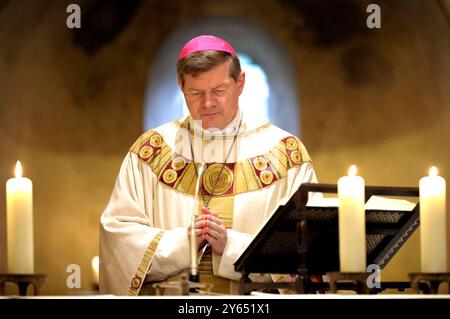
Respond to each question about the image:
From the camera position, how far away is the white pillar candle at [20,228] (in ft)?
14.9

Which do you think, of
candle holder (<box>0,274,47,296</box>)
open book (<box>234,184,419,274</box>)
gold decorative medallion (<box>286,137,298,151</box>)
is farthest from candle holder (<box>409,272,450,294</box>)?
gold decorative medallion (<box>286,137,298,151</box>)

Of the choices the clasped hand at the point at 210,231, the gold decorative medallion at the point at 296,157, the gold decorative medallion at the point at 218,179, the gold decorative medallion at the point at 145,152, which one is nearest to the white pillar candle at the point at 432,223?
the clasped hand at the point at 210,231

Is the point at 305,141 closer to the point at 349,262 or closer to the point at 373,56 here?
the point at 373,56

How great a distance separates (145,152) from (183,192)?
0.33 m

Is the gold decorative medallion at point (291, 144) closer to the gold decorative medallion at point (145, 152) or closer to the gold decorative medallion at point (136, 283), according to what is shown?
the gold decorative medallion at point (145, 152)

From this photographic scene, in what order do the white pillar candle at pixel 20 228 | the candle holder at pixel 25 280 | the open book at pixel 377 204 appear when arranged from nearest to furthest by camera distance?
the candle holder at pixel 25 280
the white pillar candle at pixel 20 228
the open book at pixel 377 204

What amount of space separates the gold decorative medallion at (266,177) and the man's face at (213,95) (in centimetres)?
40

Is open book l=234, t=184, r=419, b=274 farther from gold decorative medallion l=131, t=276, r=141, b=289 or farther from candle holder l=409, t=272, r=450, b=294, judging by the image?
gold decorative medallion l=131, t=276, r=141, b=289

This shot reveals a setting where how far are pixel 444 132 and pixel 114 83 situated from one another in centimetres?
200

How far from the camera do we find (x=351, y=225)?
4.57 m

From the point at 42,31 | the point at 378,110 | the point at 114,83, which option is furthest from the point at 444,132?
the point at 42,31

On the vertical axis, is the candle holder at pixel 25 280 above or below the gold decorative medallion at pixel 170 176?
below
